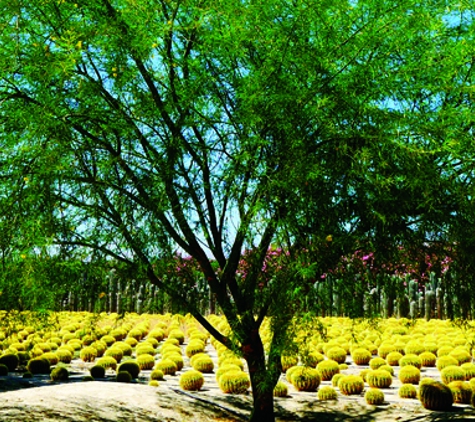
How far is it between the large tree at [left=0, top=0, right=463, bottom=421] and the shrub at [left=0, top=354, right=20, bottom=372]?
23.9ft

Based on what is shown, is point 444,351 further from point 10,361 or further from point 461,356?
point 10,361

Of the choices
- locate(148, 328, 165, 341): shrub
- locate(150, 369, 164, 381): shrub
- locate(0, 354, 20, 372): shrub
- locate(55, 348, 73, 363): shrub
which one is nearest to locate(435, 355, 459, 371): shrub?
locate(150, 369, 164, 381): shrub

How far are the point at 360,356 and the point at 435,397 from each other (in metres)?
4.24

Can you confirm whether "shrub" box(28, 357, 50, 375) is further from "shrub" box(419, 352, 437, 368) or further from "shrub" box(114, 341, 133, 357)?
"shrub" box(419, 352, 437, 368)

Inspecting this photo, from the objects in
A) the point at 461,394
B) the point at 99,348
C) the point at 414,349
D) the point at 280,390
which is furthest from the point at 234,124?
the point at 99,348

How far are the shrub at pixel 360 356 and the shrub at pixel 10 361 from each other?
7.32 meters

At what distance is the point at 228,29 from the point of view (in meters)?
7.27

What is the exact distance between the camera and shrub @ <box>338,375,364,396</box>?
1155cm

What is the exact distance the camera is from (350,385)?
11547 mm

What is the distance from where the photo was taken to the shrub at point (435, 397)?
10367 mm

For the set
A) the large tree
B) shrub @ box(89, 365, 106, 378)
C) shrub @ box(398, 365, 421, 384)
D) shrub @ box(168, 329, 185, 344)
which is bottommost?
shrub @ box(89, 365, 106, 378)

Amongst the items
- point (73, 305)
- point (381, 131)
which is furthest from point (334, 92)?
point (73, 305)

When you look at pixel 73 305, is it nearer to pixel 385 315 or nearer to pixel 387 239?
pixel 385 315

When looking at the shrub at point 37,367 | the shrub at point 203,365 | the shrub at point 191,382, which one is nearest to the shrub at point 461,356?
the shrub at point 203,365
